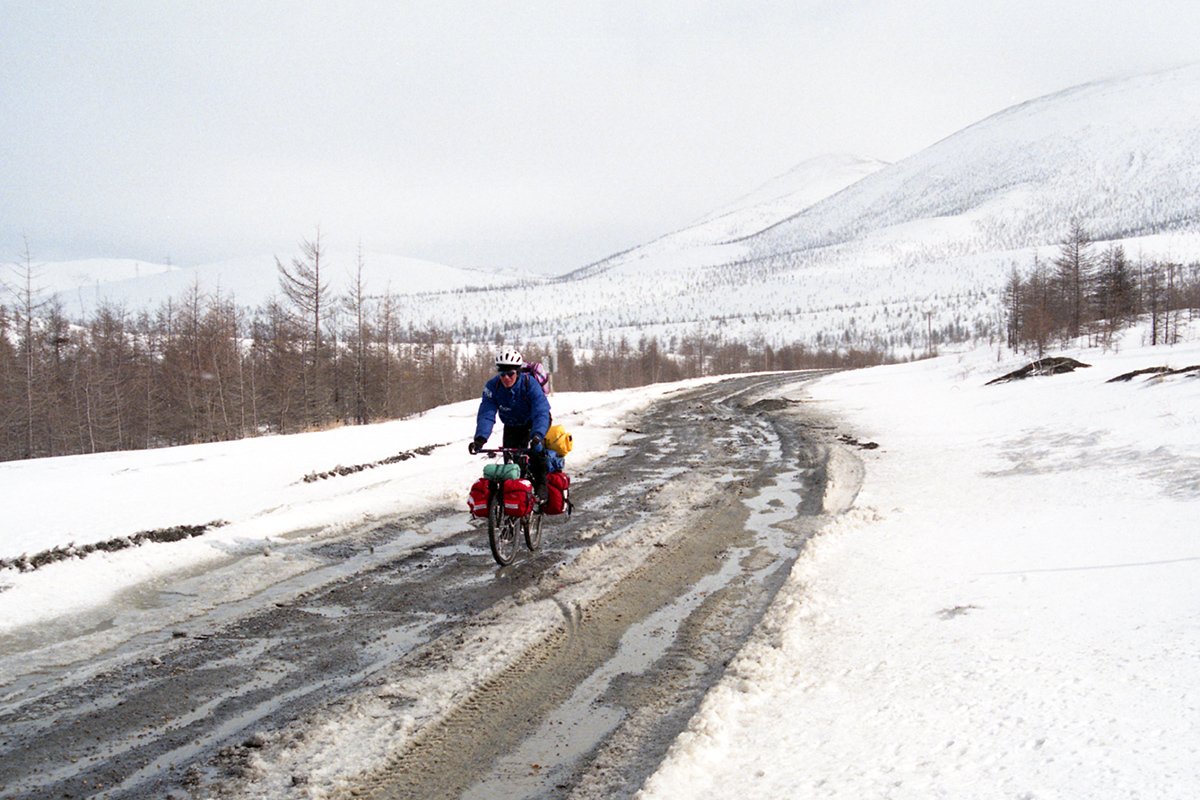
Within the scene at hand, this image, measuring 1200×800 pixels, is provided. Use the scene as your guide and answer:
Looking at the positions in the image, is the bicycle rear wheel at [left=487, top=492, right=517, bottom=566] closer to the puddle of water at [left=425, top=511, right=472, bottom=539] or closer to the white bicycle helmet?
the white bicycle helmet

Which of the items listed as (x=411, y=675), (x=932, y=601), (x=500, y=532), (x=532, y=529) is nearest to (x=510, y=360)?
(x=500, y=532)

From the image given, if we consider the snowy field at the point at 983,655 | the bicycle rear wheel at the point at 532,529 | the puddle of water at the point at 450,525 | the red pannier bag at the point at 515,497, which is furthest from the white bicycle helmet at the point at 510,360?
the snowy field at the point at 983,655

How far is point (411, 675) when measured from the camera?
5.27 metres

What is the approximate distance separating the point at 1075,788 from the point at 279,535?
912 cm

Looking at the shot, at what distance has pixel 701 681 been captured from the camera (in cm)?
519

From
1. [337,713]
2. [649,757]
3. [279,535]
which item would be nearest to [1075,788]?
[649,757]

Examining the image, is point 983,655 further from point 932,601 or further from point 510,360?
point 510,360

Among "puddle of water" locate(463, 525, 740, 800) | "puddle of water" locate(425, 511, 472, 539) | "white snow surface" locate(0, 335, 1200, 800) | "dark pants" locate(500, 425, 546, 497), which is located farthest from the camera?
"puddle of water" locate(425, 511, 472, 539)

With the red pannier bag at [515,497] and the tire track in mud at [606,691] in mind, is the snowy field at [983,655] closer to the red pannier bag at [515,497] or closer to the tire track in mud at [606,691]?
the tire track in mud at [606,691]

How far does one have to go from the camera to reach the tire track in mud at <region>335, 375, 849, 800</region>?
396cm

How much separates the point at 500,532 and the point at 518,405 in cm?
154

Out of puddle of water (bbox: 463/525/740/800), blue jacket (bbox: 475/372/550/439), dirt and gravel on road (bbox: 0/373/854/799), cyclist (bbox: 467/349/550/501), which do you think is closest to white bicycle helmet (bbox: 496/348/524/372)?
cyclist (bbox: 467/349/550/501)

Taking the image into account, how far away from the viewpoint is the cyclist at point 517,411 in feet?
29.0

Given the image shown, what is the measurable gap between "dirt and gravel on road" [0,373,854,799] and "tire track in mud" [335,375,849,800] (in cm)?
2
